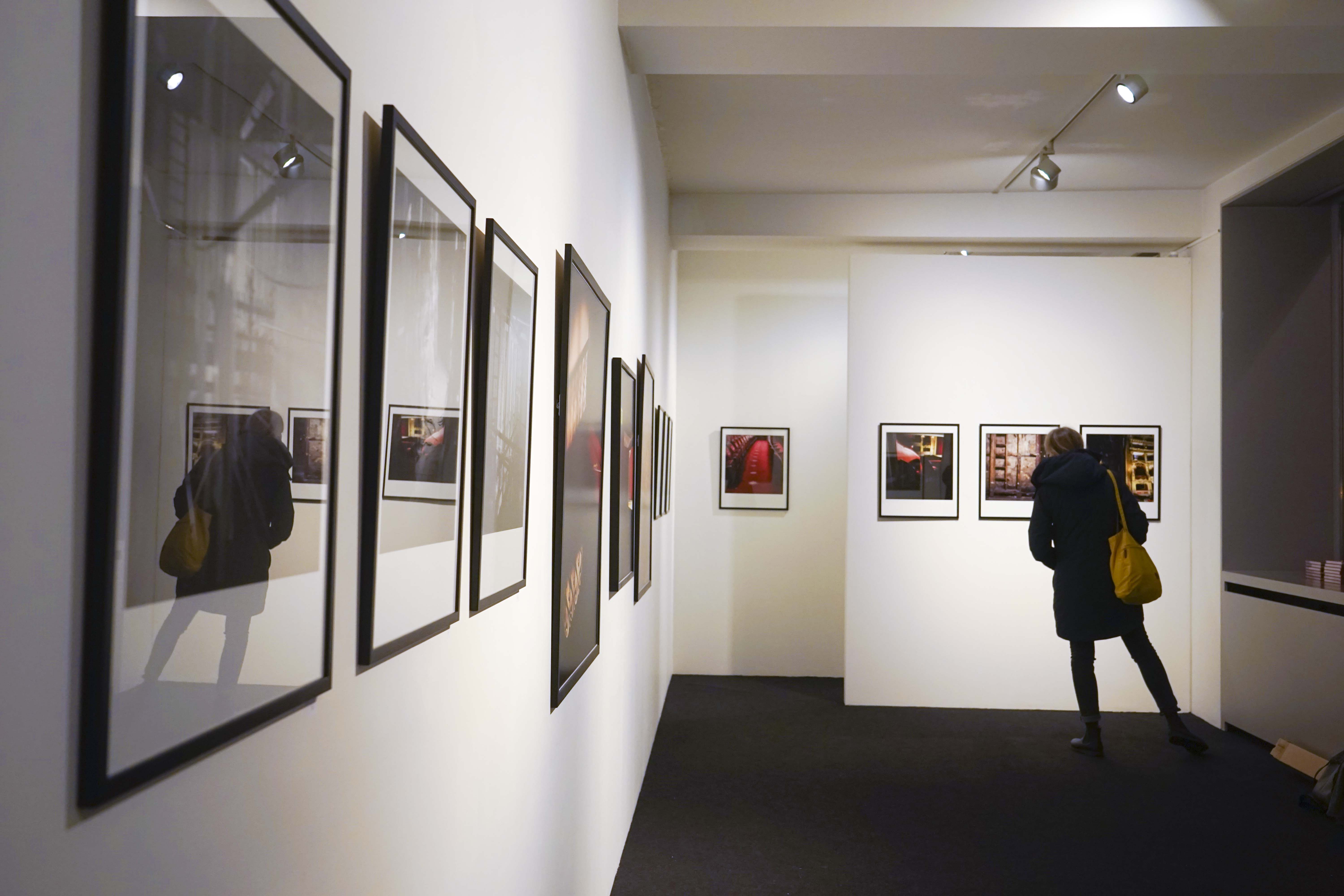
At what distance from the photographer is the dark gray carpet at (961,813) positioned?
388 centimetres

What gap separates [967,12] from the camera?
3.63m

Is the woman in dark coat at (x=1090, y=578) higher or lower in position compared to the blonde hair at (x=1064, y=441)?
lower

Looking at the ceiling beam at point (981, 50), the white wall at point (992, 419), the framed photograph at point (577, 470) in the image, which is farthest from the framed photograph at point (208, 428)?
the white wall at point (992, 419)

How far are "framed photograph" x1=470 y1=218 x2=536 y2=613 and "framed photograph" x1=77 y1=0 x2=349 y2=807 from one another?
59 cm

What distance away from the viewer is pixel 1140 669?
19.3ft

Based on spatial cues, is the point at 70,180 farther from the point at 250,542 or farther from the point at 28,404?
the point at 250,542

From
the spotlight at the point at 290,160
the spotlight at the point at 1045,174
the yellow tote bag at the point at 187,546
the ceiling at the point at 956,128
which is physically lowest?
the yellow tote bag at the point at 187,546

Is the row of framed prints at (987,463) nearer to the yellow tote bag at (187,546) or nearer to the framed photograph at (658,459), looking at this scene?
the framed photograph at (658,459)

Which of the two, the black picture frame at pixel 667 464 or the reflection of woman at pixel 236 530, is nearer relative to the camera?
the reflection of woman at pixel 236 530

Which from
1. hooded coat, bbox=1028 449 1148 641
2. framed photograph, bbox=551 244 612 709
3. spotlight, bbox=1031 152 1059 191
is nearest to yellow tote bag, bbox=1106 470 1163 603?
hooded coat, bbox=1028 449 1148 641

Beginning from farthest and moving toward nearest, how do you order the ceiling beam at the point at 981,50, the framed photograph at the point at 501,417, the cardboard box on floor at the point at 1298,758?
1. the cardboard box on floor at the point at 1298,758
2. the ceiling beam at the point at 981,50
3. the framed photograph at the point at 501,417

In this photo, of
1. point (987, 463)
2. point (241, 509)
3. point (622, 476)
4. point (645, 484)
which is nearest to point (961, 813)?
point (645, 484)

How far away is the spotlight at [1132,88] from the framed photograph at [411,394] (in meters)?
4.42

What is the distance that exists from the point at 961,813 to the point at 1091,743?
5.10 ft
